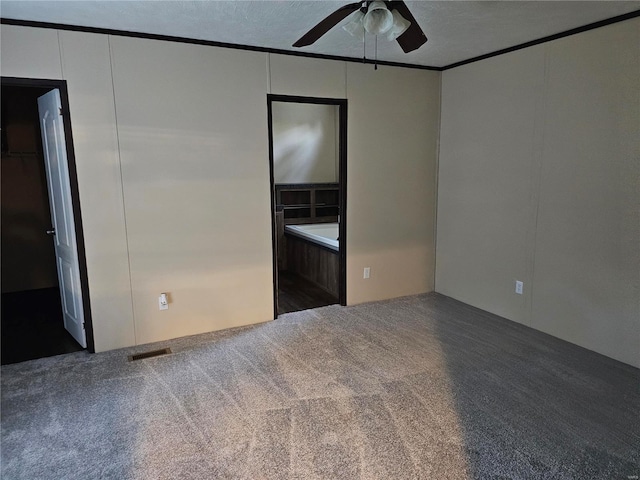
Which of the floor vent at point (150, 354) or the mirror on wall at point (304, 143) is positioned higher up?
the mirror on wall at point (304, 143)

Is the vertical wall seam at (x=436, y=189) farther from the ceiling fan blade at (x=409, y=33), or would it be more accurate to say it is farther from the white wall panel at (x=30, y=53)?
the white wall panel at (x=30, y=53)

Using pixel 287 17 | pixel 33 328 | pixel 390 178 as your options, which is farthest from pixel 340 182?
pixel 33 328

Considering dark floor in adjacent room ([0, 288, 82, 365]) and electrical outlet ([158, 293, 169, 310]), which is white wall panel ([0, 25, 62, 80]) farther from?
dark floor in adjacent room ([0, 288, 82, 365])

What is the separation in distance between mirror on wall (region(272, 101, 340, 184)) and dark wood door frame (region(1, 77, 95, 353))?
3631 mm

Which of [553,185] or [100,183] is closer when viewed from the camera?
[100,183]

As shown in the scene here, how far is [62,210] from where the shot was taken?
3.38 m

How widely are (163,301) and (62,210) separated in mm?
1065

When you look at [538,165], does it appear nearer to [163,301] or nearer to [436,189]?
[436,189]

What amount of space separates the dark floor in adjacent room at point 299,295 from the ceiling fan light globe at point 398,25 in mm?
2802

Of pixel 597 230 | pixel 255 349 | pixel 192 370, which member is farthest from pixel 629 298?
pixel 192 370

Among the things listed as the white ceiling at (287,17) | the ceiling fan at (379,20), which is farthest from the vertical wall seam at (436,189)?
the ceiling fan at (379,20)

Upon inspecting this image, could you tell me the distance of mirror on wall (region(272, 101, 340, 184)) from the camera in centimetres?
659

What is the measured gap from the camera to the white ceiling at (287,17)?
2.61m

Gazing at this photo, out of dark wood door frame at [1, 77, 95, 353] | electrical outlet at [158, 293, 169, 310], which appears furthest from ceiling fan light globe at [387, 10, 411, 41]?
electrical outlet at [158, 293, 169, 310]
